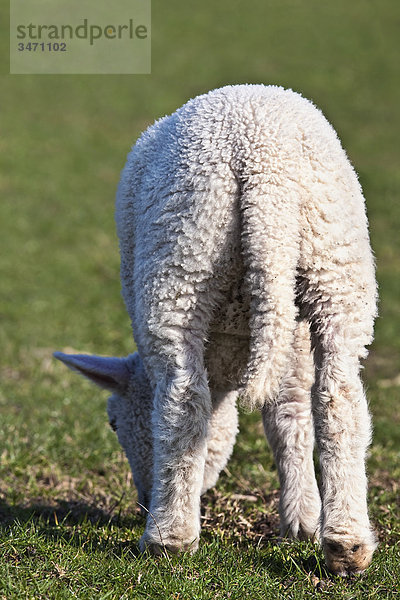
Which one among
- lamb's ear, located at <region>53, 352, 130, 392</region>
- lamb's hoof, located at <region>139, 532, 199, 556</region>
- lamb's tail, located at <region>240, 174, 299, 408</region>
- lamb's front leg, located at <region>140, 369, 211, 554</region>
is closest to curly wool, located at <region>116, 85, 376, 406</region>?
lamb's tail, located at <region>240, 174, 299, 408</region>

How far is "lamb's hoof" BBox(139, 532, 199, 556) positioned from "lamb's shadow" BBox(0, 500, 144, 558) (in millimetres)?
90

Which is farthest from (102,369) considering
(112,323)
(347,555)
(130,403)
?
(112,323)

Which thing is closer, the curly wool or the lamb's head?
the curly wool

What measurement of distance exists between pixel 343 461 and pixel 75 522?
68.8 inches

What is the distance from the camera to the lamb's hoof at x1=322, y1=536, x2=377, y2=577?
3387 millimetres

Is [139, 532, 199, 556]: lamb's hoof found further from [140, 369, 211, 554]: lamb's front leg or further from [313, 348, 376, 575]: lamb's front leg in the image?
[313, 348, 376, 575]: lamb's front leg

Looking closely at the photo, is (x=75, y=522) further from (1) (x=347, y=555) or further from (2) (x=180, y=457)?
(1) (x=347, y=555)

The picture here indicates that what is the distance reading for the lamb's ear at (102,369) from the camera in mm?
4523

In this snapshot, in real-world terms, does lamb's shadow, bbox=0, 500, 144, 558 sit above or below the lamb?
below

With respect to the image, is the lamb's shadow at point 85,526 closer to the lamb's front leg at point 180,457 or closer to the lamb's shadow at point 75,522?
the lamb's shadow at point 75,522

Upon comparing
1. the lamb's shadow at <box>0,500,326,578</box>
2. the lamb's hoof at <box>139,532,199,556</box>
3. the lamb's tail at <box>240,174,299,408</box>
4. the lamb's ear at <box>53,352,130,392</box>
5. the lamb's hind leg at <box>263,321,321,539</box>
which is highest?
the lamb's tail at <box>240,174,299,408</box>

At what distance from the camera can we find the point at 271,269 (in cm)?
328

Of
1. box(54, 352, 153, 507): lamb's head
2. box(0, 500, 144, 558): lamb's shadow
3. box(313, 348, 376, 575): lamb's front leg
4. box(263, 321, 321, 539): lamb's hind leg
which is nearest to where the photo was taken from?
box(313, 348, 376, 575): lamb's front leg

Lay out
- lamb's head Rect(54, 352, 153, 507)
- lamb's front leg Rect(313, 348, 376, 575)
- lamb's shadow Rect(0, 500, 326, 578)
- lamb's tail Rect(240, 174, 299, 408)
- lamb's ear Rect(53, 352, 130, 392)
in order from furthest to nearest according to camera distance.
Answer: lamb's ear Rect(53, 352, 130, 392), lamb's head Rect(54, 352, 153, 507), lamb's shadow Rect(0, 500, 326, 578), lamb's front leg Rect(313, 348, 376, 575), lamb's tail Rect(240, 174, 299, 408)
